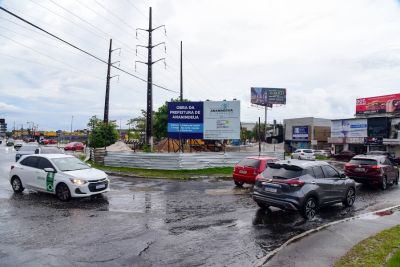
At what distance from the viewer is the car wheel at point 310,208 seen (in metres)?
9.68

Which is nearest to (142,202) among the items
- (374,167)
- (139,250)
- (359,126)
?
(139,250)

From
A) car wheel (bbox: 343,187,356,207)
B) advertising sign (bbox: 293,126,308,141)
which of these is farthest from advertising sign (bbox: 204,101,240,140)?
advertising sign (bbox: 293,126,308,141)

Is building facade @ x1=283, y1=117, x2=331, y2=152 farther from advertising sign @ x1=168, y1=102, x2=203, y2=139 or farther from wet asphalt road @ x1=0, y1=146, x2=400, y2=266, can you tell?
wet asphalt road @ x1=0, y1=146, x2=400, y2=266

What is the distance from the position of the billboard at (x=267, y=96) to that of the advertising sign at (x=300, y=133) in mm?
5874

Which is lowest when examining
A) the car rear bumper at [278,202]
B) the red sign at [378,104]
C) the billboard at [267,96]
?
the car rear bumper at [278,202]

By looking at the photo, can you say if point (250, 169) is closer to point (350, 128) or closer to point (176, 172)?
point (176, 172)

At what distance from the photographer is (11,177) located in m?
13.3

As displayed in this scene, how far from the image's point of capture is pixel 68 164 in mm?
12641

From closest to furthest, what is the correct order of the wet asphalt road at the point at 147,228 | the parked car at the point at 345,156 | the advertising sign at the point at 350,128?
the wet asphalt road at the point at 147,228 < the parked car at the point at 345,156 < the advertising sign at the point at 350,128

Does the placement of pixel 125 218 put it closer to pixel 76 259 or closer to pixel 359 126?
pixel 76 259

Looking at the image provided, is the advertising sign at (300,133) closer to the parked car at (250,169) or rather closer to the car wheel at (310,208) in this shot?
the parked car at (250,169)

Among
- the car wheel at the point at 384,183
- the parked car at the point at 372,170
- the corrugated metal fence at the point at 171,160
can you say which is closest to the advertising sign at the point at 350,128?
the corrugated metal fence at the point at 171,160

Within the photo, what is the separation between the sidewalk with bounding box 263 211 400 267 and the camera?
6293mm

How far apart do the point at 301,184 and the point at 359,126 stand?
4557 centimetres
